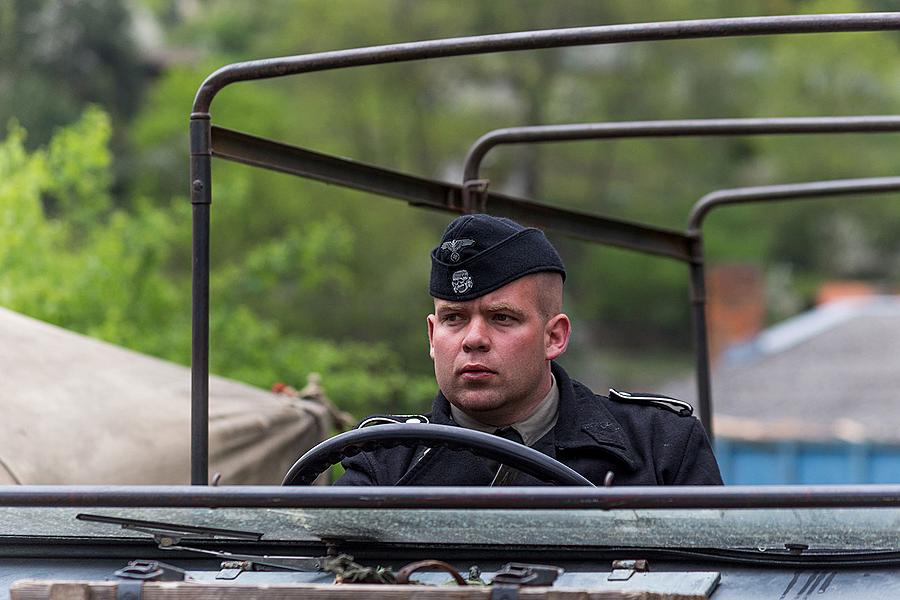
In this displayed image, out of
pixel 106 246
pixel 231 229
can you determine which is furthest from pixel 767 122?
pixel 231 229

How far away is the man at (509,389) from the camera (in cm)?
289

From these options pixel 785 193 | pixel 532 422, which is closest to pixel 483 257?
pixel 532 422

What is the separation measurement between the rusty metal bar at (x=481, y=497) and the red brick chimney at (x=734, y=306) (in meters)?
39.4

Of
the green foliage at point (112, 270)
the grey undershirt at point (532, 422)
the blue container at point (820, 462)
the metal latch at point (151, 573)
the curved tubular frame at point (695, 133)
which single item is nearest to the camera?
the metal latch at point (151, 573)

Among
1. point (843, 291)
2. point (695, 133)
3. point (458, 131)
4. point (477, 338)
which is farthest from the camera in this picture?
point (843, 291)

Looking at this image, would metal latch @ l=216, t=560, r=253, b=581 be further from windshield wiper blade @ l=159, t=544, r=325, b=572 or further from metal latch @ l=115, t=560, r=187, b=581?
metal latch @ l=115, t=560, r=187, b=581

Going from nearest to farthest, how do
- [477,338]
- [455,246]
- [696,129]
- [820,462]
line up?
[477,338], [455,246], [696,129], [820,462]

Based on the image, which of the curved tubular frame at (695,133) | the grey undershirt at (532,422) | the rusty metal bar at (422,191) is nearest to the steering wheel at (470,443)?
the grey undershirt at (532,422)

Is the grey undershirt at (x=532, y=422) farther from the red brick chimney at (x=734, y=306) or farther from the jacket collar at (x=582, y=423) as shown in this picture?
the red brick chimney at (x=734, y=306)

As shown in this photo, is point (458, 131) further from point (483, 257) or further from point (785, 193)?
point (483, 257)

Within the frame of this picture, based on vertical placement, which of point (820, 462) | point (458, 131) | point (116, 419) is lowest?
point (820, 462)

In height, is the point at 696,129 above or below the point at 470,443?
above

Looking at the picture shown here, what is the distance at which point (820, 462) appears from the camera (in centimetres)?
2120

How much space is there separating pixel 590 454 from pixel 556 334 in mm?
264
